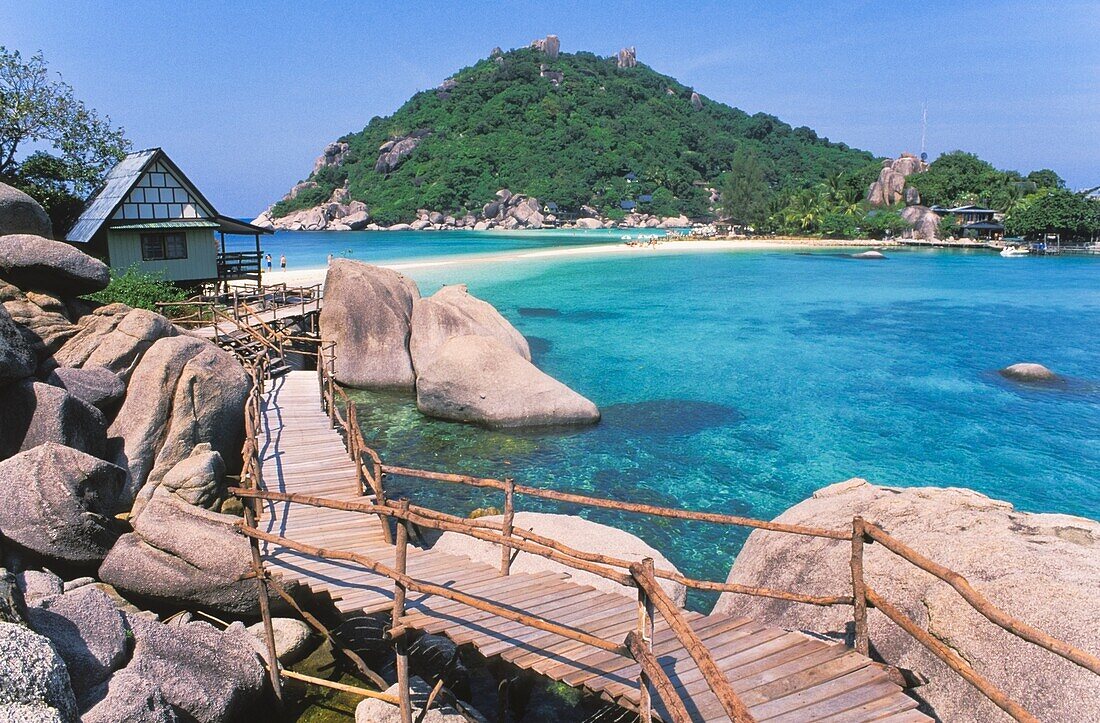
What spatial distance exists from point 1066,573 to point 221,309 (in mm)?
22664

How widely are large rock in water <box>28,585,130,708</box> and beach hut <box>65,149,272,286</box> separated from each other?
19.3 metres

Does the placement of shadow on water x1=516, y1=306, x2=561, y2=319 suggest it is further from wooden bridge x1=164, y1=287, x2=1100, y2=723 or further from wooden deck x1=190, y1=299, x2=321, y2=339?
wooden bridge x1=164, y1=287, x2=1100, y2=723

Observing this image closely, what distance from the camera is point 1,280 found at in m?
14.5

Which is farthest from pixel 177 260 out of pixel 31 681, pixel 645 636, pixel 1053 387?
pixel 1053 387

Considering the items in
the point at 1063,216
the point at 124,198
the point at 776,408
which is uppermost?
the point at 1063,216

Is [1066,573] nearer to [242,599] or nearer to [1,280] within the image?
[242,599]

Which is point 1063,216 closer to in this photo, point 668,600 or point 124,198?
point 124,198

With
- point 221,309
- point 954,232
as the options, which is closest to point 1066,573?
point 221,309

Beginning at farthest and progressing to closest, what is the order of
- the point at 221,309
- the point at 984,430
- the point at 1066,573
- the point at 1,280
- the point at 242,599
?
the point at 221,309, the point at 984,430, the point at 1,280, the point at 242,599, the point at 1066,573

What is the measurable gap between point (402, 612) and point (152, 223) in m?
23.2

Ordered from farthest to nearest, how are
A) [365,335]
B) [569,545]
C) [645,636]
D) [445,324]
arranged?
1. [445,324]
2. [365,335]
3. [569,545]
4. [645,636]

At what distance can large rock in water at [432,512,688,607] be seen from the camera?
30.6 feet

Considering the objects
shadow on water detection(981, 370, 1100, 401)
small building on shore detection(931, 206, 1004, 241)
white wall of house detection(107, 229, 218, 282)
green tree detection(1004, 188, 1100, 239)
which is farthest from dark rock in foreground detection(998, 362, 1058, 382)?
small building on shore detection(931, 206, 1004, 241)

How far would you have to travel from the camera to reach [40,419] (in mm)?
11258
